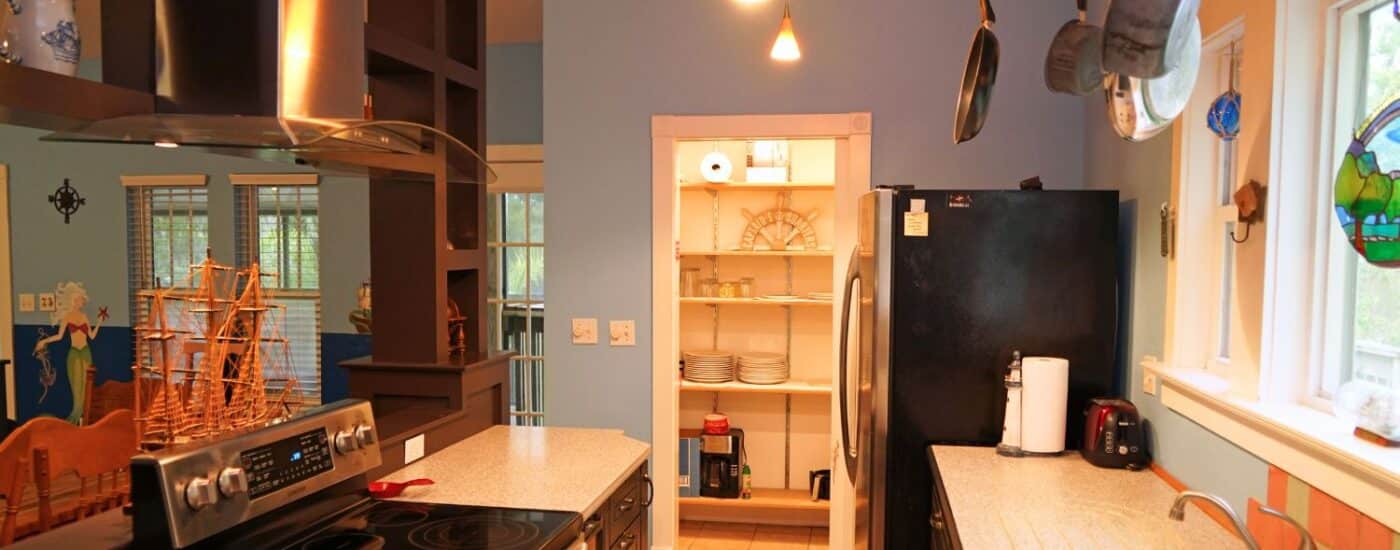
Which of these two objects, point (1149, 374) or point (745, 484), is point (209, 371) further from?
point (745, 484)

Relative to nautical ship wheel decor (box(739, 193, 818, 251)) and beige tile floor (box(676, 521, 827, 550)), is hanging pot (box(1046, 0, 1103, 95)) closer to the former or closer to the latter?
nautical ship wheel decor (box(739, 193, 818, 251))

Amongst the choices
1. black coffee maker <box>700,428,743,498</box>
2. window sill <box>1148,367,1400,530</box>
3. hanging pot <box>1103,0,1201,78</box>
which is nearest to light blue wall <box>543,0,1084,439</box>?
black coffee maker <box>700,428,743,498</box>

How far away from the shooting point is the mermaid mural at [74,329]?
5.79m

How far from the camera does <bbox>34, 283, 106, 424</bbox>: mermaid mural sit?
19.0 ft

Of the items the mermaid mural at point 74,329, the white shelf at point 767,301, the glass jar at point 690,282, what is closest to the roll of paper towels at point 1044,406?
the white shelf at point 767,301

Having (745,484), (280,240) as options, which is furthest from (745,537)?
(280,240)

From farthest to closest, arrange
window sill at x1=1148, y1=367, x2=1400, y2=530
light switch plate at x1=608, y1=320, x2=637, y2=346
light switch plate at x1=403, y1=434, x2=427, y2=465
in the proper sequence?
light switch plate at x1=608, y1=320, x2=637, y2=346 → light switch plate at x1=403, y1=434, x2=427, y2=465 → window sill at x1=1148, y1=367, x2=1400, y2=530

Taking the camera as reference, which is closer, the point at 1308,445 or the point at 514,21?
the point at 1308,445

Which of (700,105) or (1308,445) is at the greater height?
(700,105)

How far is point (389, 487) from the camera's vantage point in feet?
6.97

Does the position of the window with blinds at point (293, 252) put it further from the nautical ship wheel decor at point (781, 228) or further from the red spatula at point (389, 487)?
the red spatula at point (389, 487)

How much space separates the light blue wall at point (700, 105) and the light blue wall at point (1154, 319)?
457 millimetres

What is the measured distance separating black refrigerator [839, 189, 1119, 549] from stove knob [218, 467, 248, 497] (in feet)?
6.28

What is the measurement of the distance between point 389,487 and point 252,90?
3.24 ft
